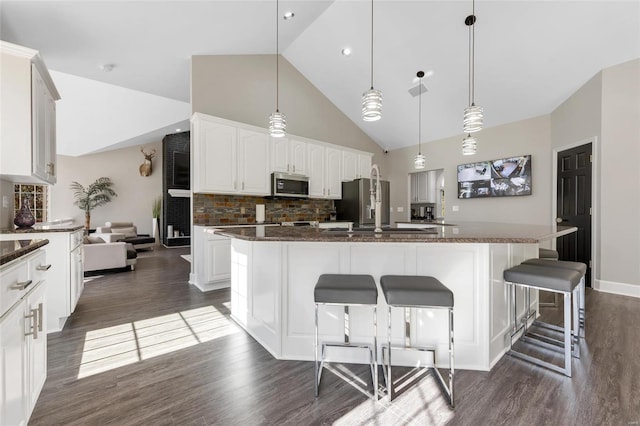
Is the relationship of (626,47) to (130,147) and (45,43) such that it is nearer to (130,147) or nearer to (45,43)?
(45,43)

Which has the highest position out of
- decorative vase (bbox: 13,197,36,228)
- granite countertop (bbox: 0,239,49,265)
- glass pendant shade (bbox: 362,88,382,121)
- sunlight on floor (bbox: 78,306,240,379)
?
glass pendant shade (bbox: 362,88,382,121)

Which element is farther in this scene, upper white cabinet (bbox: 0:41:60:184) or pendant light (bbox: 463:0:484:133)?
pendant light (bbox: 463:0:484:133)

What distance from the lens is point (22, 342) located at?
1178 mm

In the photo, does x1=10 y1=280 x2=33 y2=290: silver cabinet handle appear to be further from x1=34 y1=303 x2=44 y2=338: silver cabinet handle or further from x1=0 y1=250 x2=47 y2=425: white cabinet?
x1=34 y1=303 x2=44 y2=338: silver cabinet handle

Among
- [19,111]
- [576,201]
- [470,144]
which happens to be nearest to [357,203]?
[470,144]

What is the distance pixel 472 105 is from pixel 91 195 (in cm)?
978

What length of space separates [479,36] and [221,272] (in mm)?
4652

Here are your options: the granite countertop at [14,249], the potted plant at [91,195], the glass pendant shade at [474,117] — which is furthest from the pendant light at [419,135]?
the potted plant at [91,195]

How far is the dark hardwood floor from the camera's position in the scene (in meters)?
1.41

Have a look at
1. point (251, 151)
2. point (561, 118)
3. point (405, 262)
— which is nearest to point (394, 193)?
point (561, 118)

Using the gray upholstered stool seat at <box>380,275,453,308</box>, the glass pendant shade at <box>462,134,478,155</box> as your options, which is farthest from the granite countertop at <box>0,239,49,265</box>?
the glass pendant shade at <box>462,134,478,155</box>

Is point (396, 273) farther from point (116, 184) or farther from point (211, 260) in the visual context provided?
point (116, 184)

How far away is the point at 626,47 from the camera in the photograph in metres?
3.24

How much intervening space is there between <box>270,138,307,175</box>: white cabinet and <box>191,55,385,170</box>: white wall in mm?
520
